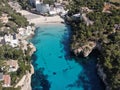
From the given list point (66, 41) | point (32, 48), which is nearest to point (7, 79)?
point (32, 48)

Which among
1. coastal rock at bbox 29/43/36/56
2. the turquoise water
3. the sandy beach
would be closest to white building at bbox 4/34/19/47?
coastal rock at bbox 29/43/36/56

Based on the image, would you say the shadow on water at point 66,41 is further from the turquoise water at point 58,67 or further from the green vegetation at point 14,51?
the green vegetation at point 14,51

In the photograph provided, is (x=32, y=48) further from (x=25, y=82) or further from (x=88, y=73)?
(x=25, y=82)

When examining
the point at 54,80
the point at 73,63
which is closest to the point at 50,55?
the point at 73,63

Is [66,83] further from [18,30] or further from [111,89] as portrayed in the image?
[18,30]

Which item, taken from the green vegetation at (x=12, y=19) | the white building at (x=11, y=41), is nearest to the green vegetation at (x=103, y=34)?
the white building at (x=11, y=41)
